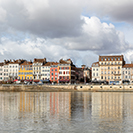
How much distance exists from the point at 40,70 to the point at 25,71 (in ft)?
28.3

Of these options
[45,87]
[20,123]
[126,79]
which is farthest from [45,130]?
[126,79]

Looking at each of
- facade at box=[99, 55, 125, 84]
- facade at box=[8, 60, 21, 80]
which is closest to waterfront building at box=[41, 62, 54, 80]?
facade at box=[8, 60, 21, 80]

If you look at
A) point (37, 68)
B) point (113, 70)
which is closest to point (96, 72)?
point (113, 70)

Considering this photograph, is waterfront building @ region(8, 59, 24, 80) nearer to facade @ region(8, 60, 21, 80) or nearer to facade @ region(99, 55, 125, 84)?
facade @ region(8, 60, 21, 80)

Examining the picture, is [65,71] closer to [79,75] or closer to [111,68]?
[111,68]

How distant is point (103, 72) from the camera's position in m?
122

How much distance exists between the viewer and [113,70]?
12094 centimetres

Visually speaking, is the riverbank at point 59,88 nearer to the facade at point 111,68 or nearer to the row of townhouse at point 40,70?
the facade at point 111,68

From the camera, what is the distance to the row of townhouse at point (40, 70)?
414ft

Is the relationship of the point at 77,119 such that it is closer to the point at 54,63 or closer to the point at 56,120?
the point at 56,120

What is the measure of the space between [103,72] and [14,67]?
46.9m

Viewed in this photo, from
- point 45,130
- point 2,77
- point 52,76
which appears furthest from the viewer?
point 2,77

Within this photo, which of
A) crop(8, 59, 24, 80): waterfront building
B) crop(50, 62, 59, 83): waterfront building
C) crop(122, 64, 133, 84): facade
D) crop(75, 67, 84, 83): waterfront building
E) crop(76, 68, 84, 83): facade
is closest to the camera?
crop(122, 64, 133, 84): facade

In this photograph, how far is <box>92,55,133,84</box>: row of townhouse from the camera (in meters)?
119
